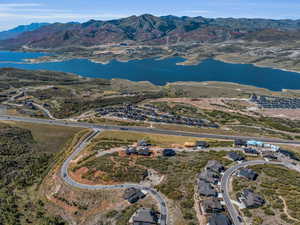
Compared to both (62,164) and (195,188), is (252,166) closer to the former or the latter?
(195,188)

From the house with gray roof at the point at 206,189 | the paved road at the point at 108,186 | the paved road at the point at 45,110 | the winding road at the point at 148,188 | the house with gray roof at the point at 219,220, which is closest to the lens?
the house with gray roof at the point at 219,220

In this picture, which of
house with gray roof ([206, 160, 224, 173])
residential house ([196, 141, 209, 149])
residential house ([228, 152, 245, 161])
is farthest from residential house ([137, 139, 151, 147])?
residential house ([228, 152, 245, 161])

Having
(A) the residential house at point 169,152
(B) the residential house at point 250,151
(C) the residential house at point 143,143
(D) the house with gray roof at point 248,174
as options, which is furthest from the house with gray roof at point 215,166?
(C) the residential house at point 143,143

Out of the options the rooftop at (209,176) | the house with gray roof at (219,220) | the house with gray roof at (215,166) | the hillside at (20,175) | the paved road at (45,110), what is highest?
the house with gray roof at (215,166)

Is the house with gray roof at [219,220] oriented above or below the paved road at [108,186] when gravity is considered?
above

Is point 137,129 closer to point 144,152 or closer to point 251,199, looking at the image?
point 144,152

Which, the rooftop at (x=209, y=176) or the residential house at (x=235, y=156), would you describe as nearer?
the rooftop at (x=209, y=176)

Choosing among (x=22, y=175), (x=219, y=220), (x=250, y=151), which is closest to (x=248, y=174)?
(x=250, y=151)

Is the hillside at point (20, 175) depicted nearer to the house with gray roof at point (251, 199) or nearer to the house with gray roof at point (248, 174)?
the house with gray roof at point (251, 199)
